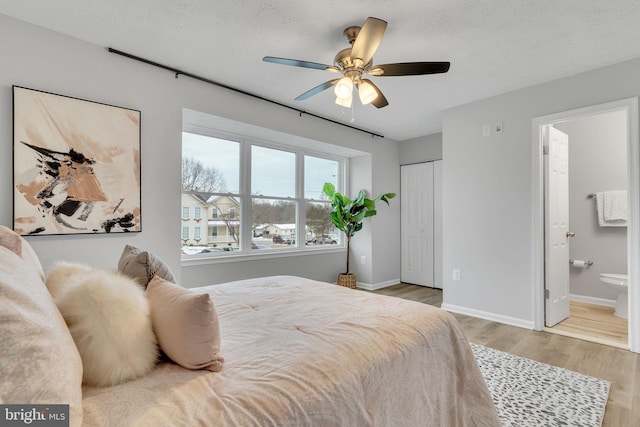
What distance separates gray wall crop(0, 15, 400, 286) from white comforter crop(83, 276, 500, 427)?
4.10ft

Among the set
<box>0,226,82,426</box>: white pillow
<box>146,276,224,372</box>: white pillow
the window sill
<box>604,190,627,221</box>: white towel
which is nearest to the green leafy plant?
the window sill

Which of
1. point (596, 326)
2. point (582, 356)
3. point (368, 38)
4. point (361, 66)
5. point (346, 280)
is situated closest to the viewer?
point (368, 38)

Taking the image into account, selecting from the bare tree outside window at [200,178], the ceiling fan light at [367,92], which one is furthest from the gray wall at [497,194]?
the bare tree outside window at [200,178]

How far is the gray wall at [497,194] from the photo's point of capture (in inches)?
119

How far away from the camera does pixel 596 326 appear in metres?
3.17

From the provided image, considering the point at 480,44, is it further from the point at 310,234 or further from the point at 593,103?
the point at 310,234

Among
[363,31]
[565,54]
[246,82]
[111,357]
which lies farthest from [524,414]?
[246,82]

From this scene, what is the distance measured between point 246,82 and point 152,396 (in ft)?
9.39

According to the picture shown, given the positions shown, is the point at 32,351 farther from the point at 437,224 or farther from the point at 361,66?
the point at 437,224

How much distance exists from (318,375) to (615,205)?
464 centimetres

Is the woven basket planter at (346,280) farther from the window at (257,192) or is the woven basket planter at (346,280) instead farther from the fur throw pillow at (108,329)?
the fur throw pillow at (108,329)

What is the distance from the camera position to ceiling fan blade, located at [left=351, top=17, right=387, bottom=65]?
1731mm

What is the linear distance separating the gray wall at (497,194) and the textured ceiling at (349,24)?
0.75ft

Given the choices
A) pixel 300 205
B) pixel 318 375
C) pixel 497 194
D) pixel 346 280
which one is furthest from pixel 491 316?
pixel 318 375
